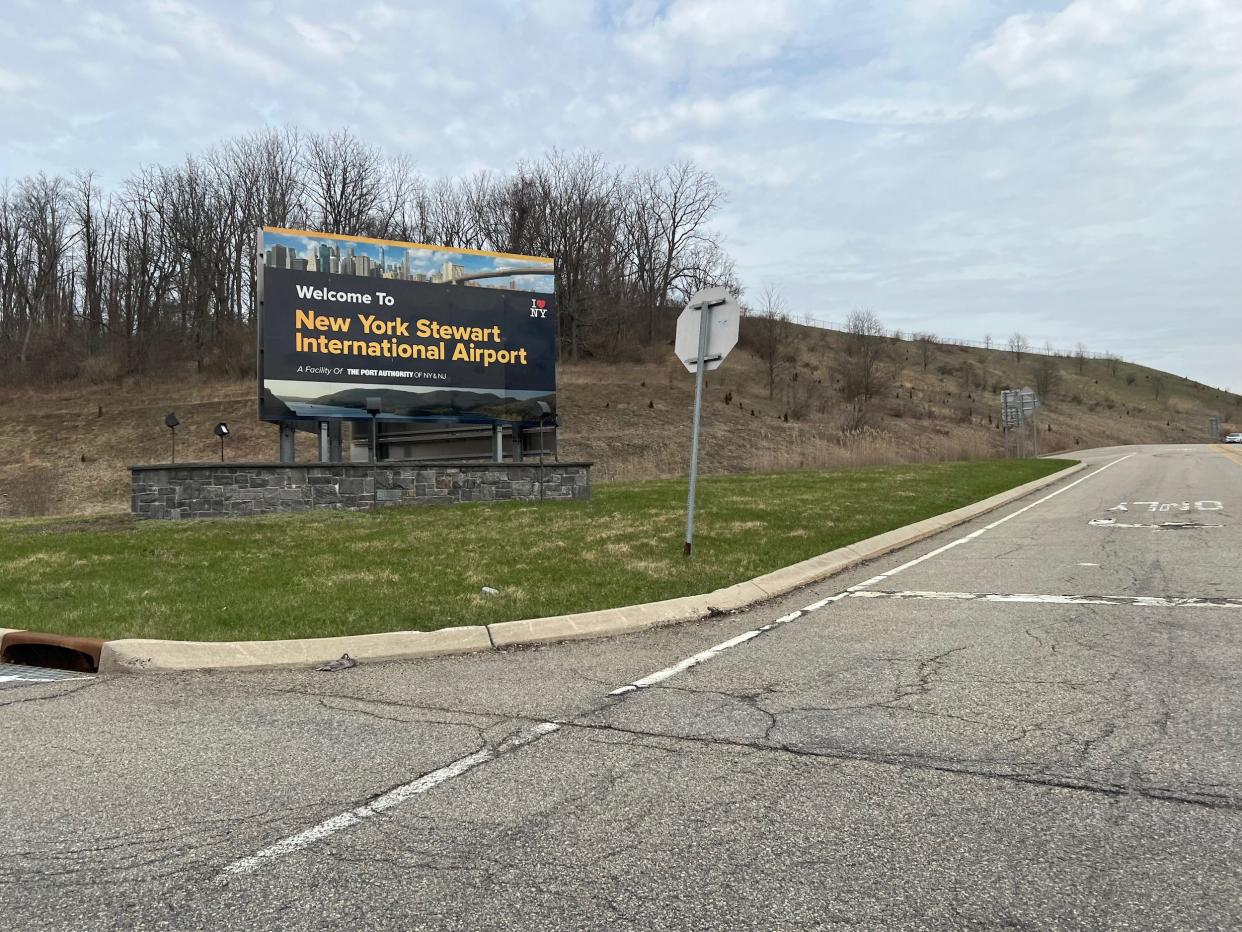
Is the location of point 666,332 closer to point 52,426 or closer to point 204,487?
point 52,426

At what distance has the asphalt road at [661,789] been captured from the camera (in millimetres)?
2877

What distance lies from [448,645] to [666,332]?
215ft

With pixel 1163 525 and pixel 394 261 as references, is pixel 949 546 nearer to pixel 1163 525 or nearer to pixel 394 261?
pixel 1163 525

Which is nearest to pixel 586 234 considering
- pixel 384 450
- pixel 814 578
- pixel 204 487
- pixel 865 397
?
pixel 865 397

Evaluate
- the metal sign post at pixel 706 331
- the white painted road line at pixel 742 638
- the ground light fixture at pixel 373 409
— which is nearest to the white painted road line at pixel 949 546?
the white painted road line at pixel 742 638

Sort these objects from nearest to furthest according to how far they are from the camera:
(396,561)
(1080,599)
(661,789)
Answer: (661,789), (1080,599), (396,561)

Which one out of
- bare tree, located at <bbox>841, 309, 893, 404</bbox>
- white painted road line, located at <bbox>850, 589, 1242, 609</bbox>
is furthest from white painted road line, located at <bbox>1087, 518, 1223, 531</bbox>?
bare tree, located at <bbox>841, 309, 893, 404</bbox>

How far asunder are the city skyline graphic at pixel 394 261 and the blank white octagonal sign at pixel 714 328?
11463 mm

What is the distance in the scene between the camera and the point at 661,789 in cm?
384

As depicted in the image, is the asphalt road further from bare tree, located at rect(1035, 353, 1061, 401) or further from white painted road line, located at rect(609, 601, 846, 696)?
bare tree, located at rect(1035, 353, 1061, 401)

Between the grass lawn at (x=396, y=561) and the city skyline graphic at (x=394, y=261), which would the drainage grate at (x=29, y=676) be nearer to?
the grass lawn at (x=396, y=561)

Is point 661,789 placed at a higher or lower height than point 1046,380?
lower

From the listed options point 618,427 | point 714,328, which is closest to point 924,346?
point 618,427

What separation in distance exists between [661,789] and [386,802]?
1203 millimetres
